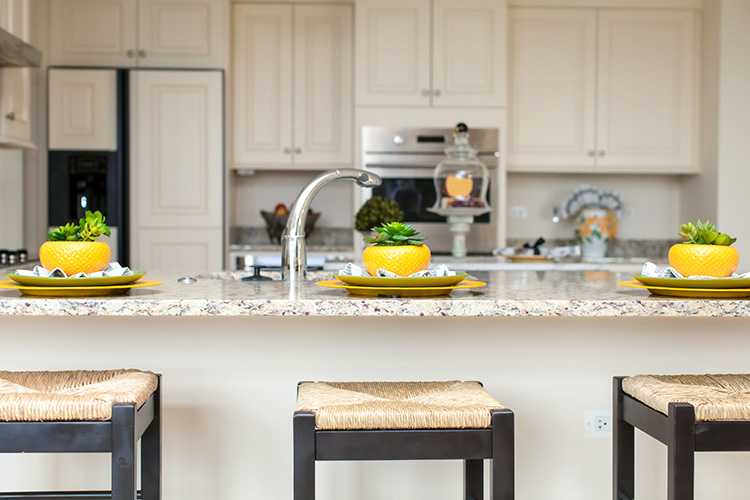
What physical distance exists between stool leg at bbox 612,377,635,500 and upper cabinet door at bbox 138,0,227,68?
10.6 ft

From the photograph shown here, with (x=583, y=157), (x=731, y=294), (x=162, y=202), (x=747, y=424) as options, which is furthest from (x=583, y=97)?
(x=747, y=424)

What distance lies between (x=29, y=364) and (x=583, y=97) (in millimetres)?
3451

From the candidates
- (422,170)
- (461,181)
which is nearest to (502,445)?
(461,181)

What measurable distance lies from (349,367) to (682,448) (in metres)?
0.72

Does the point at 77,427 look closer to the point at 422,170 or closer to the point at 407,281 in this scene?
the point at 407,281

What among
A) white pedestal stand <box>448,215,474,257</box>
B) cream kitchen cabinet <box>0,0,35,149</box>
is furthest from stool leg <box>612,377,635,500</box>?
cream kitchen cabinet <box>0,0,35,149</box>

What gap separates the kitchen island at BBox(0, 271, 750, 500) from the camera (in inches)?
64.2

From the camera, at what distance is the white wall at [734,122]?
13.0ft

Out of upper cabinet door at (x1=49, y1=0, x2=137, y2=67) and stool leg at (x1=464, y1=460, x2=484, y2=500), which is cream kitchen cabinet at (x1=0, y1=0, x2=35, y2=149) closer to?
upper cabinet door at (x1=49, y1=0, x2=137, y2=67)

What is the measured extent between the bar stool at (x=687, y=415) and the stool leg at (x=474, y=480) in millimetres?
292

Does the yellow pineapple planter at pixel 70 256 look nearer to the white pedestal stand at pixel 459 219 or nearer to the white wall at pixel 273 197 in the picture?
the white pedestal stand at pixel 459 219

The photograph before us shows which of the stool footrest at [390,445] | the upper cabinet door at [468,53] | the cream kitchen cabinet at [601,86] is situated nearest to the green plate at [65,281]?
the stool footrest at [390,445]

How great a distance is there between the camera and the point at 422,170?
4.05 metres

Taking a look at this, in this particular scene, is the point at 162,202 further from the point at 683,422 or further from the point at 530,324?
the point at 683,422
